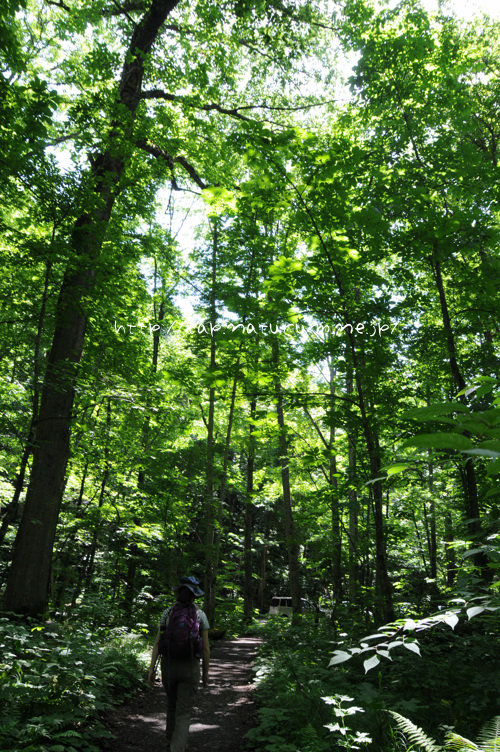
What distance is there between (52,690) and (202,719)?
2428mm

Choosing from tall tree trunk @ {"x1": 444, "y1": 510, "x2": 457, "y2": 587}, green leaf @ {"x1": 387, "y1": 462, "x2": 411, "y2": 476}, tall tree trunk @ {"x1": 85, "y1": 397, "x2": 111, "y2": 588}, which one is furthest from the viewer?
tall tree trunk @ {"x1": 85, "y1": 397, "x2": 111, "y2": 588}

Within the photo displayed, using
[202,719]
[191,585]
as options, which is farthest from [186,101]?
[202,719]

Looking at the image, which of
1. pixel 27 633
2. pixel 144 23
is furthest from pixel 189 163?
pixel 27 633

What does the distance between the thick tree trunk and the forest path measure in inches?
93.4

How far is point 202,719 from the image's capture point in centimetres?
600

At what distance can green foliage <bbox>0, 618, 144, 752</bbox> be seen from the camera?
389 cm

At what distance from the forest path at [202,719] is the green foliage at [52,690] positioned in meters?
0.27

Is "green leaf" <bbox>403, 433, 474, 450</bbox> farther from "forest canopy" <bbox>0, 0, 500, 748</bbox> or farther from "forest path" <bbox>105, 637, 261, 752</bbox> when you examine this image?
"forest path" <bbox>105, 637, 261, 752</bbox>

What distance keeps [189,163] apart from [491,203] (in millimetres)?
10054

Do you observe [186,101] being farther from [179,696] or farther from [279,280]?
[179,696]

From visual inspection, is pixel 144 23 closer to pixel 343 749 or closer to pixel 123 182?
pixel 123 182

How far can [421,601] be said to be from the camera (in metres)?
6.64

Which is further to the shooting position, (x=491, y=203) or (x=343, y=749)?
(x=491, y=203)

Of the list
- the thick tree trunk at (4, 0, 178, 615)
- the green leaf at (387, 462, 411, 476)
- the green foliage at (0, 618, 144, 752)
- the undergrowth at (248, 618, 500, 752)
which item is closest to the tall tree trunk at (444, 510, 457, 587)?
the undergrowth at (248, 618, 500, 752)
